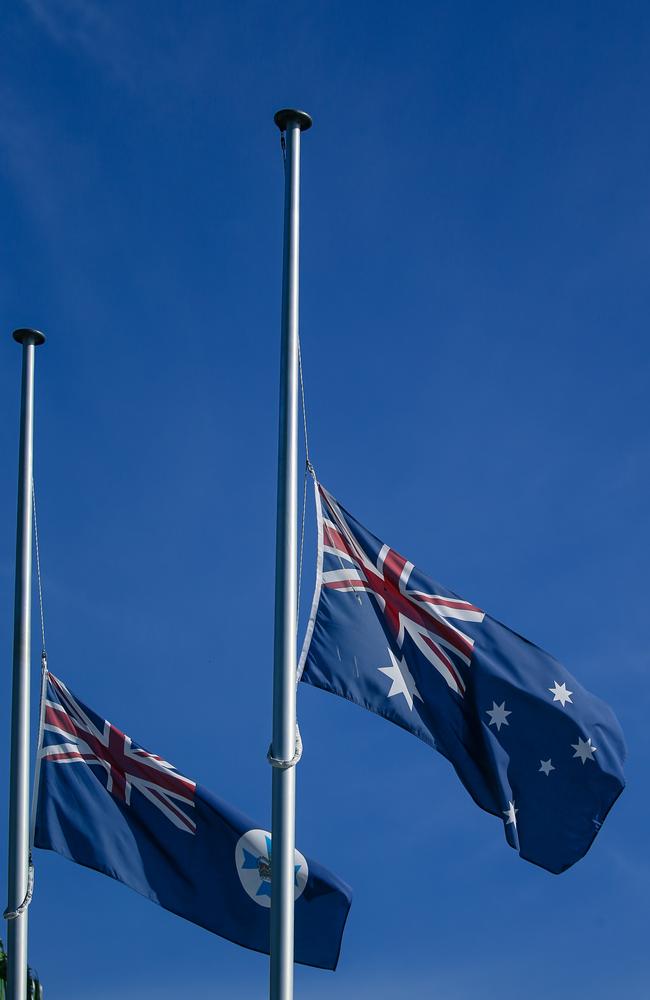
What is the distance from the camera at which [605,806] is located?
51.3 feet

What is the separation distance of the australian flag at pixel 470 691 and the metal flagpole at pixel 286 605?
1.66 meters

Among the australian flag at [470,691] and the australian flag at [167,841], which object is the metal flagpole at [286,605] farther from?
the australian flag at [167,841]

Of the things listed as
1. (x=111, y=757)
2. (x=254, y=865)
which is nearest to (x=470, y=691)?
(x=254, y=865)

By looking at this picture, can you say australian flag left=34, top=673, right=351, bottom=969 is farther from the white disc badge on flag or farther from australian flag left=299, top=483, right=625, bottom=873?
australian flag left=299, top=483, right=625, bottom=873

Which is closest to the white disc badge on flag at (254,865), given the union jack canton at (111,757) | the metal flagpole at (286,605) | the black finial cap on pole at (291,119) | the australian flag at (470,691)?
the union jack canton at (111,757)

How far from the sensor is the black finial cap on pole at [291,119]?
15.1m

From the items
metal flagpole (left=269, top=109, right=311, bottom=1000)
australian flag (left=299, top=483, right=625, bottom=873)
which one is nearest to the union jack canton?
australian flag (left=299, top=483, right=625, bottom=873)

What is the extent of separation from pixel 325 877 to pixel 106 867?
2439 millimetres

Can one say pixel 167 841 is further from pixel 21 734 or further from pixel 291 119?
pixel 291 119

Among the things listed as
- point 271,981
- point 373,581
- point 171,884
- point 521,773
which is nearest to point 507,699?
point 521,773

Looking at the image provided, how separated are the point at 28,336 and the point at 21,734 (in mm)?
5254

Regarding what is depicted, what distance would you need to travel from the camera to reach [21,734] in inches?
608

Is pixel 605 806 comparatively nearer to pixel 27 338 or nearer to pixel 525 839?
pixel 525 839

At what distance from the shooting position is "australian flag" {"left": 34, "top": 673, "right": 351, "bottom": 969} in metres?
15.1
